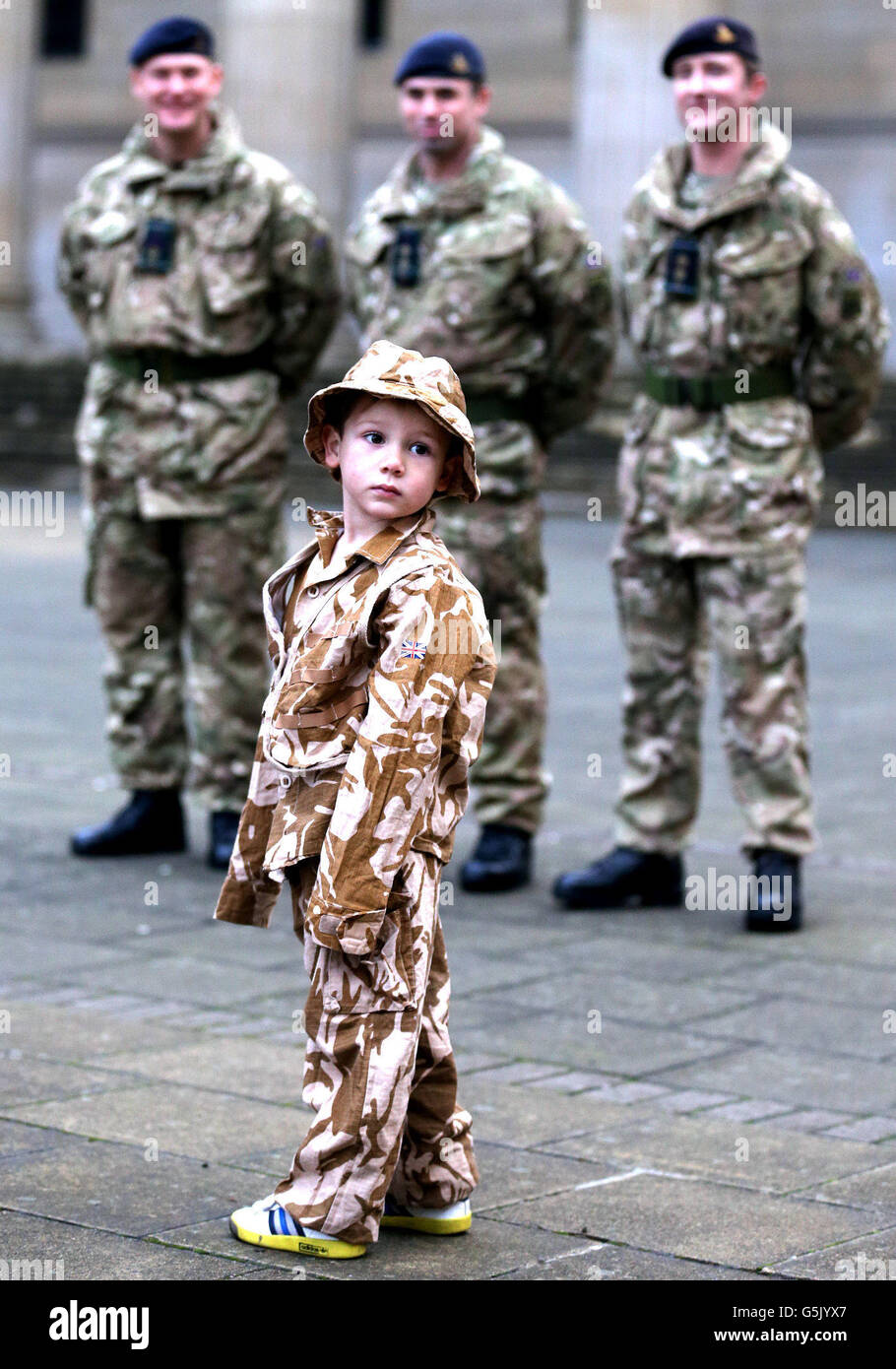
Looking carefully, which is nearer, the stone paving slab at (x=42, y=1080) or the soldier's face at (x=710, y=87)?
the stone paving slab at (x=42, y=1080)

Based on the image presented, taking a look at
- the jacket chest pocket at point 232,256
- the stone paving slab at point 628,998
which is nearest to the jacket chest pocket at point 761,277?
the jacket chest pocket at point 232,256

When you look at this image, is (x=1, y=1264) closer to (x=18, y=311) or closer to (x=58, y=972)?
(x=58, y=972)

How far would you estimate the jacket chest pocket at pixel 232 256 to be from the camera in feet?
21.7

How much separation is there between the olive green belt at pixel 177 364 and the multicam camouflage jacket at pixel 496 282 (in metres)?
0.43

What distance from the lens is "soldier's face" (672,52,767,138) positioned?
604 centimetres

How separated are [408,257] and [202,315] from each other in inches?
24.1

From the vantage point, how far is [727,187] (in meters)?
6.12

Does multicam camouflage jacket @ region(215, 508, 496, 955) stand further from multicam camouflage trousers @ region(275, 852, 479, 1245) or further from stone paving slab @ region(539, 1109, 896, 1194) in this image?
stone paving slab @ region(539, 1109, 896, 1194)

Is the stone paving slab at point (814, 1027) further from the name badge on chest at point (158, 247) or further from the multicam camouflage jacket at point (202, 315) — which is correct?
the name badge on chest at point (158, 247)

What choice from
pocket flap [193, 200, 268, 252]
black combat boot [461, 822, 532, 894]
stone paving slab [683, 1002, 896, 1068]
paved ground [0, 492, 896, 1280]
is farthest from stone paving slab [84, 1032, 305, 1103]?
pocket flap [193, 200, 268, 252]

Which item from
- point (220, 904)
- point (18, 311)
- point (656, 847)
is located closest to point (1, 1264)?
point (220, 904)

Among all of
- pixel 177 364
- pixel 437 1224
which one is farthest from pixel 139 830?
pixel 437 1224

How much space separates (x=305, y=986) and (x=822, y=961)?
131cm

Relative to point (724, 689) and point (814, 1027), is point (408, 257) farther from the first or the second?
point (814, 1027)
